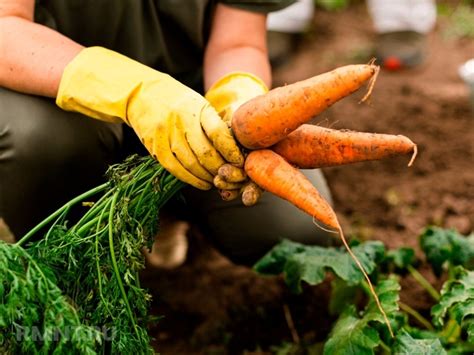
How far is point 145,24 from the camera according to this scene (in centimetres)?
205

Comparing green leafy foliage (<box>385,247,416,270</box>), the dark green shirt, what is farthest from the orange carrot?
the dark green shirt

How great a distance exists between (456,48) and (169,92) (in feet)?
8.76

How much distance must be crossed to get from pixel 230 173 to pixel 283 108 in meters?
0.19

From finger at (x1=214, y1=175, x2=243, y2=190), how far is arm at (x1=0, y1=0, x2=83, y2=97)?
48 cm

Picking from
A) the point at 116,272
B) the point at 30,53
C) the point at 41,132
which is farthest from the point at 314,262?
the point at 30,53

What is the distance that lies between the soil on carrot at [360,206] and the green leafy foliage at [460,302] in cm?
42

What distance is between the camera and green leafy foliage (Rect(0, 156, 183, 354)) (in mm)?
1384

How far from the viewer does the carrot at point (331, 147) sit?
5.25ft

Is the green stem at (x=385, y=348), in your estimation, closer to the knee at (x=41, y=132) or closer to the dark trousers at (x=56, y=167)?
the dark trousers at (x=56, y=167)

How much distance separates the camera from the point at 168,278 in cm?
243

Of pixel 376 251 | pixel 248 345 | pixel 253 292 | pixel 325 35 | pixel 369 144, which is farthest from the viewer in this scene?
pixel 325 35

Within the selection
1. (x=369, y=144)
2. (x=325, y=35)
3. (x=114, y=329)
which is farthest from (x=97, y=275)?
(x=325, y=35)

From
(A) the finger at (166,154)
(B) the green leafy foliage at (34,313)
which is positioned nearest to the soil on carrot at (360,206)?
(A) the finger at (166,154)

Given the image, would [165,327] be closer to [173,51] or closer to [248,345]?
[248,345]
